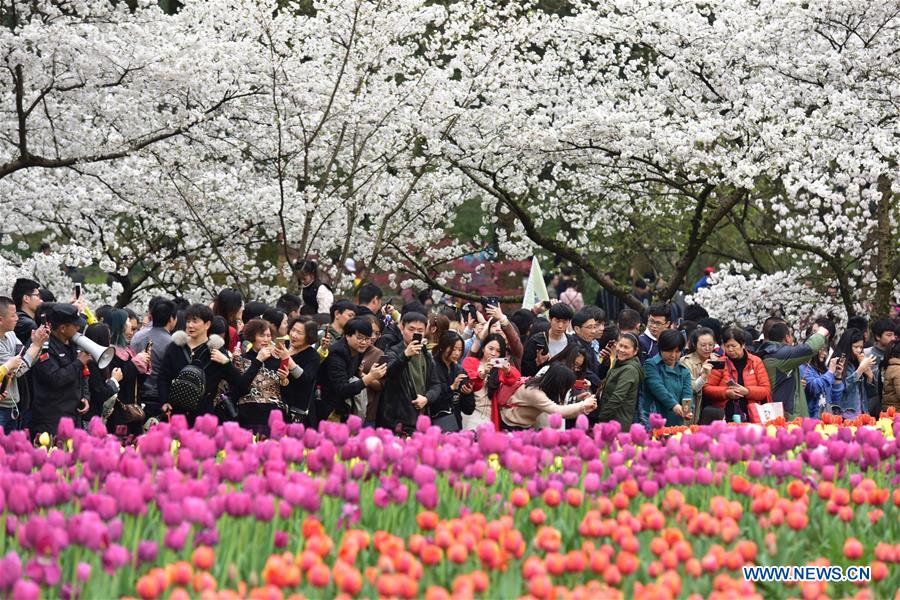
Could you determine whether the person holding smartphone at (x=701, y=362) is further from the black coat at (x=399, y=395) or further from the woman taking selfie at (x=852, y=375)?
the black coat at (x=399, y=395)

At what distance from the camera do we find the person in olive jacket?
384 inches

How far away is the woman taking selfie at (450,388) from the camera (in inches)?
384

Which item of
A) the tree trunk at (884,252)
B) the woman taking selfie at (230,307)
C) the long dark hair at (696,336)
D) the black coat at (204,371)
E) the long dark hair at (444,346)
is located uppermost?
the tree trunk at (884,252)

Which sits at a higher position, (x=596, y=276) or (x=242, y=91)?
(x=242, y=91)

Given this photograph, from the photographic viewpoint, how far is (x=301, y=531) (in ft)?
Result: 16.1

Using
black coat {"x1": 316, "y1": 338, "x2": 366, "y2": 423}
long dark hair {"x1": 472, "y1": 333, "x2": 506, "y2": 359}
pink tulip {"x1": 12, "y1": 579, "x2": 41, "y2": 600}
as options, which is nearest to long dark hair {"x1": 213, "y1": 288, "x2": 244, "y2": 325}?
black coat {"x1": 316, "y1": 338, "x2": 366, "y2": 423}

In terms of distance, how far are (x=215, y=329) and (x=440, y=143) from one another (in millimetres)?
7993

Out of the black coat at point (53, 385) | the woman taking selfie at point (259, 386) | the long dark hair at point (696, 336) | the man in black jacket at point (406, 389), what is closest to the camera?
the black coat at point (53, 385)

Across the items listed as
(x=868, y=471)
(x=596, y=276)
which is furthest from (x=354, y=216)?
(x=868, y=471)

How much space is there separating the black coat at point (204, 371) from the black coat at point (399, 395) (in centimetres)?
118

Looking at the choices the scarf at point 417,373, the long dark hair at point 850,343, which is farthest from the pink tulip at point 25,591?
the long dark hair at point 850,343

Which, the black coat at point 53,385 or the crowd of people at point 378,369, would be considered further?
the crowd of people at point 378,369

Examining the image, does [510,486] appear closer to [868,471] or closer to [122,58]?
[868,471]

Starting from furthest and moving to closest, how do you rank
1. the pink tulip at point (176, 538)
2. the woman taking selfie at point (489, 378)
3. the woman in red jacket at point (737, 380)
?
the woman in red jacket at point (737, 380) < the woman taking selfie at point (489, 378) < the pink tulip at point (176, 538)
